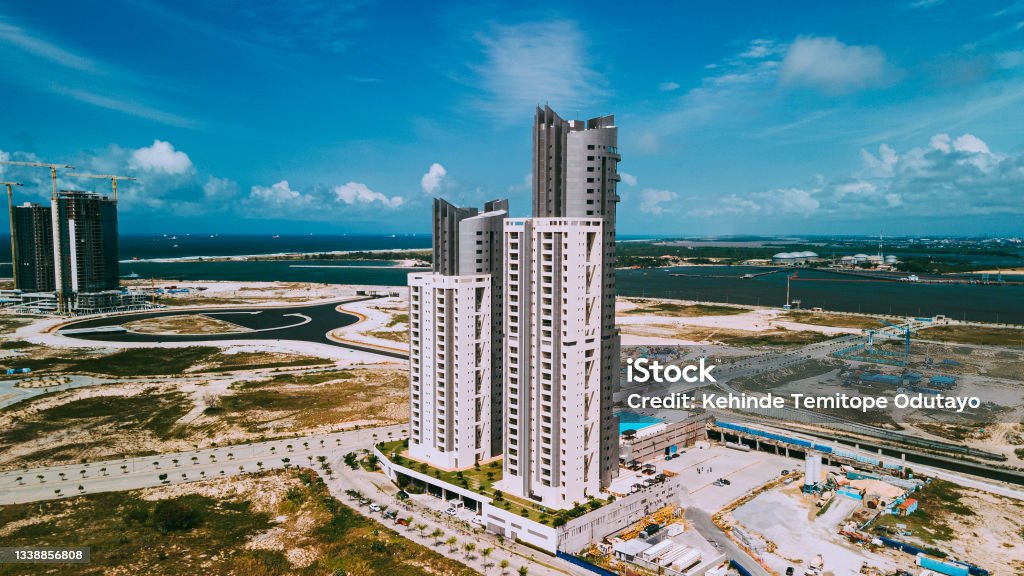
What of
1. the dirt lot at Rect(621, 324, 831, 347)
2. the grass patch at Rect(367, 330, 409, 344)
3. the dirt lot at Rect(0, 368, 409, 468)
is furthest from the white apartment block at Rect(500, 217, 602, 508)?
the dirt lot at Rect(621, 324, 831, 347)

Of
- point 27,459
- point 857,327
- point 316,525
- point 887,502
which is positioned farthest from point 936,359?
point 27,459

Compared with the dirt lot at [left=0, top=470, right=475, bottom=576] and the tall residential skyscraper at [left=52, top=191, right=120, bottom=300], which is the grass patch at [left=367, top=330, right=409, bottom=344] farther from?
the tall residential skyscraper at [left=52, top=191, right=120, bottom=300]

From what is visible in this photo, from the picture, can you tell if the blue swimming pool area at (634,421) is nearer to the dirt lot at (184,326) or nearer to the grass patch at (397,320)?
the grass patch at (397,320)

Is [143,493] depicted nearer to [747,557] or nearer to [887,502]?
[747,557]

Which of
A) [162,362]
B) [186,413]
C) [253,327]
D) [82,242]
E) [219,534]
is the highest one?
[82,242]

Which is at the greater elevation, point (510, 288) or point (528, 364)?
point (510, 288)

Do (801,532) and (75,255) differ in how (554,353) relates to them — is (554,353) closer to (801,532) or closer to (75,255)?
(801,532)

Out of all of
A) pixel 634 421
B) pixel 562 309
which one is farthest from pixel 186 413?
pixel 562 309
